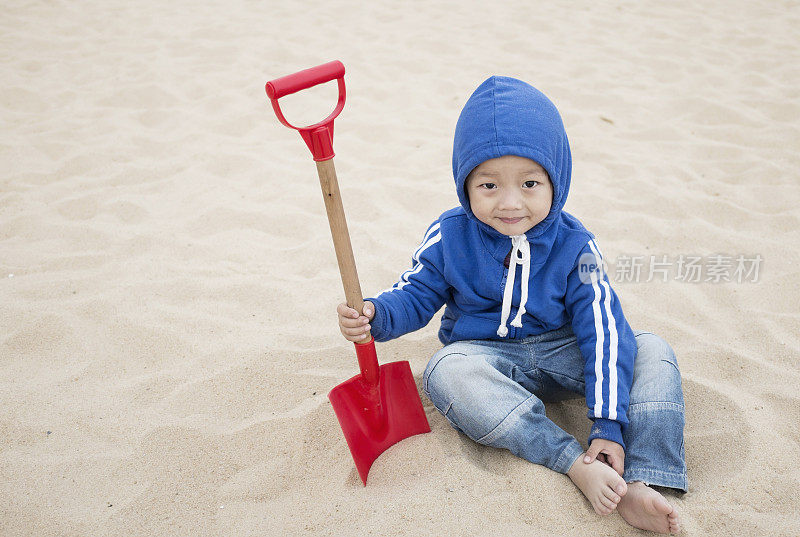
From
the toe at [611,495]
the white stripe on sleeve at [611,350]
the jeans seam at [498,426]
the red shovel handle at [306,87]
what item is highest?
the red shovel handle at [306,87]

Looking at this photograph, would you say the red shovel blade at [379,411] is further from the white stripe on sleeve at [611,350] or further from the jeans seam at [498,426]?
the white stripe on sleeve at [611,350]

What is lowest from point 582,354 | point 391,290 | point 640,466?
point 640,466

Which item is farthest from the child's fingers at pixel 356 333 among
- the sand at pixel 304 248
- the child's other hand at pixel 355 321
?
the sand at pixel 304 248

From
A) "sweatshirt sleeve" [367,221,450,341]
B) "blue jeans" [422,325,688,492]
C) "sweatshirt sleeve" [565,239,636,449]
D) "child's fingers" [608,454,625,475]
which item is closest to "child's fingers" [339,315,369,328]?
"sweatshirt sleeve" [367,221,450,341]

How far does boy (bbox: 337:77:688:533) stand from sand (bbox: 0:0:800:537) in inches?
3.9

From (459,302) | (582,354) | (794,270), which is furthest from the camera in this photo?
(794,270)

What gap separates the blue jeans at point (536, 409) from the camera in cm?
150

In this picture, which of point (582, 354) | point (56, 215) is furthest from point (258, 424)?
point (56, 215)

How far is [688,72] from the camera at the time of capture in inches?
167

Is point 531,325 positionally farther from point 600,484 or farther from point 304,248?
point 304,248

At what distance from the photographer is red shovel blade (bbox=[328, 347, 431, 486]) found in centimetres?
162

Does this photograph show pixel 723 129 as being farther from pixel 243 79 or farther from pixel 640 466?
pixel 243 79

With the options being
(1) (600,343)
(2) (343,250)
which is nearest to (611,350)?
(1) (600,343)

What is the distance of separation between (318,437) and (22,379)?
3.12ft
